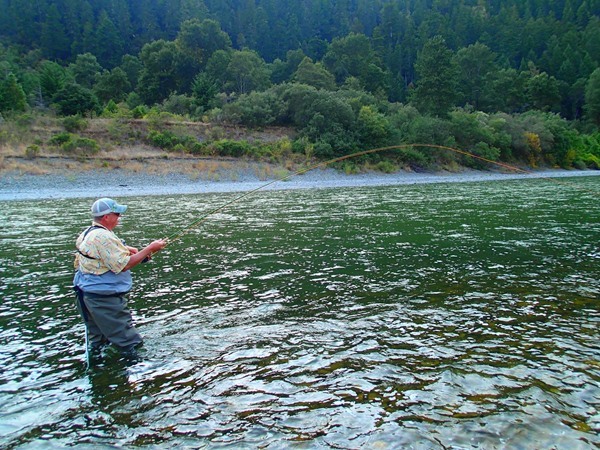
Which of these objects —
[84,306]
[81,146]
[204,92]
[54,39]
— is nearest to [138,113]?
[204,92]

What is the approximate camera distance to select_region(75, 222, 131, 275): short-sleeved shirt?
498 centimetres

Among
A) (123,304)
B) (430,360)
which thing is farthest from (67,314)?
(430,360)

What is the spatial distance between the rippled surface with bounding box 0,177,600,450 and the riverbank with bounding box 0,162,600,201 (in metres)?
18.3

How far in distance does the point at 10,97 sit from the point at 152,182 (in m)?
20.7

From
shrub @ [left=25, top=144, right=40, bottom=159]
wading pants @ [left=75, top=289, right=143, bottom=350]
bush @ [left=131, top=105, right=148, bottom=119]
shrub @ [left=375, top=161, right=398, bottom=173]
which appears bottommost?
wading pants @ [left=75, top=289, right=143, bottom=350]

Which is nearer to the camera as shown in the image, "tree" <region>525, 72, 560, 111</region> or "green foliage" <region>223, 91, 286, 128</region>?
"green foliage" <region>223, 91, 286, 128</region>

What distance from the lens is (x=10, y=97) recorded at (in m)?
43.7

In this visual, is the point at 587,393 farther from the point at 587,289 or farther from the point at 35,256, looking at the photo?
the point at 35,256

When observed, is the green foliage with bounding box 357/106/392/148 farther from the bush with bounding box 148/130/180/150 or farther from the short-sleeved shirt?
the short-sleeved shirt

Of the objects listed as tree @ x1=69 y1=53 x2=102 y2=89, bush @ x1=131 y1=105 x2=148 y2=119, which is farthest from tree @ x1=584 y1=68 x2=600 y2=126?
tree @ x1=69 y1=53 x2=102 y2=89

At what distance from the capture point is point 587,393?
4254mm

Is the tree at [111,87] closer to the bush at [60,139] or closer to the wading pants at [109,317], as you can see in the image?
the bush at [60,139]

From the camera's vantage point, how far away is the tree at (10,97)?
43281mm

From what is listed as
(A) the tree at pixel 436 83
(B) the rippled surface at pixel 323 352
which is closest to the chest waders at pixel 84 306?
(B) the rippled surface at pixel 323 352
